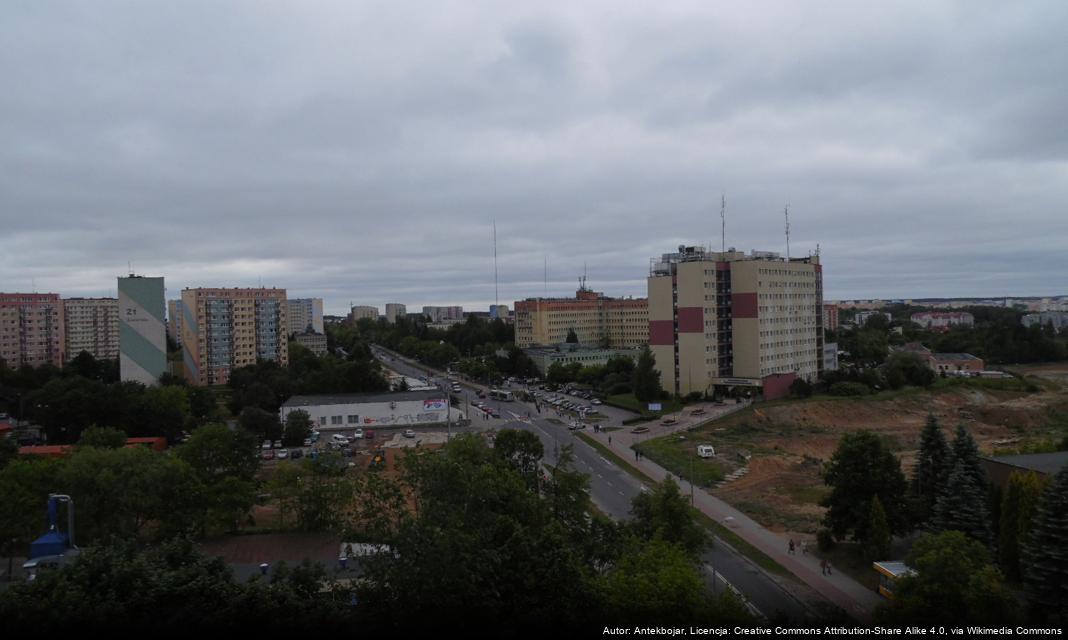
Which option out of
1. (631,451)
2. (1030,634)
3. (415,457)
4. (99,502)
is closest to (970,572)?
(1030,634)

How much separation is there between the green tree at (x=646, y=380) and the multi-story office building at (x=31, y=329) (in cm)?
2943

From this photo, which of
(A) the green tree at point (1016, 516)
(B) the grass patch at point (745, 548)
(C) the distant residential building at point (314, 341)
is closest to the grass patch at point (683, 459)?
(B) the grass patch at point (745, 548)

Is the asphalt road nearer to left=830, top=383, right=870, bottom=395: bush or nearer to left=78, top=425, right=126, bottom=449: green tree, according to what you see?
left=830, top=383, right=870, bottom=395: bush

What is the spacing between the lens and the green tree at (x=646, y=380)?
77.6 feet

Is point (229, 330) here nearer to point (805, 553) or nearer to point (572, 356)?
point (572, 356)

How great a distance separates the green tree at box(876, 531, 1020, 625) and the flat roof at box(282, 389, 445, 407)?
1814 centimetres

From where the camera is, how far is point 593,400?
26703mm

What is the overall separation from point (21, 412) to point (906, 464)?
26.1 metres

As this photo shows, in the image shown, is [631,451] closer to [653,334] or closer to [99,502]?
[653,334]

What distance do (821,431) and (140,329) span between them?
25.3 metres

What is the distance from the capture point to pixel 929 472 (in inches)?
396

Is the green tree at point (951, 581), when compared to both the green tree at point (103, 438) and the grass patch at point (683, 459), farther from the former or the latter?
the green tree at point (103, 438)

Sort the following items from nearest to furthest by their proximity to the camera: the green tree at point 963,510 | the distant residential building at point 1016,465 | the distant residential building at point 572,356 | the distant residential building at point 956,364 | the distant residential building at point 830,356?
1. the green tree at point 963,510
2. the distant residential building at point 1016,465
3. the distant residential building at point 830,356
4. the distant residential building at point 572,356
5. the distant residential building at point 956,364

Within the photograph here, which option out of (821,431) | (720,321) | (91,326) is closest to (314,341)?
(91,326)
